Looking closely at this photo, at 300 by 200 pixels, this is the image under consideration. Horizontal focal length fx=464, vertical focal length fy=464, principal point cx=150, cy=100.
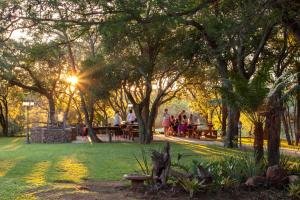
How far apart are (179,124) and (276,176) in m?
23.3

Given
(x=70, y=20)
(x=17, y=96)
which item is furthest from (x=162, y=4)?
(x=17, y=96)

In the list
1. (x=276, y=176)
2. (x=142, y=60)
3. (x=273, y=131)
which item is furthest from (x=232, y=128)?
(x=276, y=176)

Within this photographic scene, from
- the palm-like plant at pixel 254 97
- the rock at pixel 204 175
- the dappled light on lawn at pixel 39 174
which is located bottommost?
the dappled light on lawn at pixel 39 174

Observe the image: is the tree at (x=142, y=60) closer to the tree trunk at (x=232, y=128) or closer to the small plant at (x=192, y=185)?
the tree trunk at (x=232, y=128)

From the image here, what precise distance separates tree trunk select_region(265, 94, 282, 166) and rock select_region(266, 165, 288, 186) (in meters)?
0.70

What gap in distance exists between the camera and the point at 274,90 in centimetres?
980

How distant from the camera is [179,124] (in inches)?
1257

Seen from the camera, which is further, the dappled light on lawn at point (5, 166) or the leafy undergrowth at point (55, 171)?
the dappled light on lawn at point (5, 166)

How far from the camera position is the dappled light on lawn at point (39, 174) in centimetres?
989

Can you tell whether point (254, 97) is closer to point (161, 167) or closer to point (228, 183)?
point (228, 183)

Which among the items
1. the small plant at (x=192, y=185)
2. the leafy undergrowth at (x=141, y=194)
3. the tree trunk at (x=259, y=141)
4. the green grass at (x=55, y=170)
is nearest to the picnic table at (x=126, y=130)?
the green grass at (x=55, y=170)

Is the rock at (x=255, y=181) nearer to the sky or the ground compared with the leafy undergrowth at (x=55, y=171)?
nearer to the sky

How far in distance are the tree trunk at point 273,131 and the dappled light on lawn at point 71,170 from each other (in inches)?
168

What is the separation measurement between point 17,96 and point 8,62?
40.8 feet
